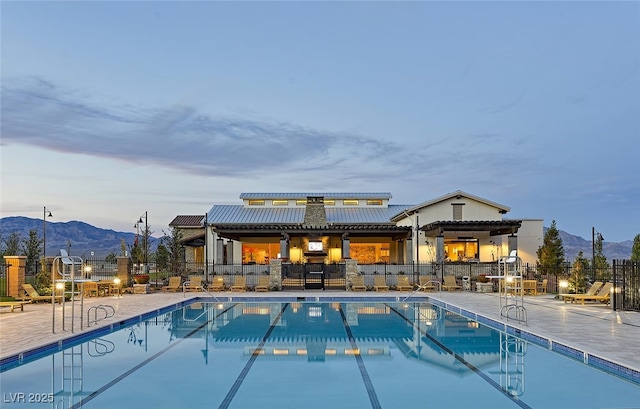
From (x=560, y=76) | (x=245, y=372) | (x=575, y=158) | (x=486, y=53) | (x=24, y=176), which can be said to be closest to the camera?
(x=245, y=372)

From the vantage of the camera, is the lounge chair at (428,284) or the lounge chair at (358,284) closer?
the lounge chair at (358,284)

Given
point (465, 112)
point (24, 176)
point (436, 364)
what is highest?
point (465, 112)

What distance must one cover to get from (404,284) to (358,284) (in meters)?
2.39

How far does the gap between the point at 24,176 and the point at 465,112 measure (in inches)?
1171

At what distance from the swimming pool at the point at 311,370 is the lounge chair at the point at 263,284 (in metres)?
8.66

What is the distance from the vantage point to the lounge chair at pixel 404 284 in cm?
2508

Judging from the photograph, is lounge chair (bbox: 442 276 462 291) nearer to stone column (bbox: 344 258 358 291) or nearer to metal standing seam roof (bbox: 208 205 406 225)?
stone column (bbox: 344 258 358 291)

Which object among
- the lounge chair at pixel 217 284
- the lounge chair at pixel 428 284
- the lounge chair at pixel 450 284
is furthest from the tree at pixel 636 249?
the lounge chair at pixel 217 284

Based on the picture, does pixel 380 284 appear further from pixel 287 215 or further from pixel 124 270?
pixel 287 215

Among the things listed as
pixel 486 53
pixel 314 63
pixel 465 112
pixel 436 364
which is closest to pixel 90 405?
pixel 436 364

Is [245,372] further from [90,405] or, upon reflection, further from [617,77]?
[617,77]

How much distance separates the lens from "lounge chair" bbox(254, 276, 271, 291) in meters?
24.5

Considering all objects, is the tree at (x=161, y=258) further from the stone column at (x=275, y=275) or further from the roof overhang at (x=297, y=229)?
the stone column at (x=275, y=275)

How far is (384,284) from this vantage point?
24703 millimetres
